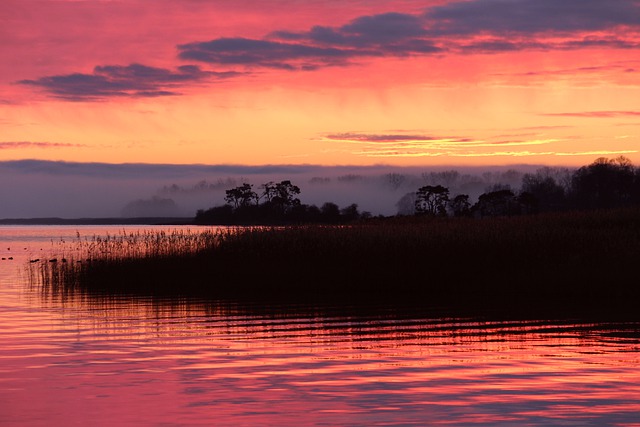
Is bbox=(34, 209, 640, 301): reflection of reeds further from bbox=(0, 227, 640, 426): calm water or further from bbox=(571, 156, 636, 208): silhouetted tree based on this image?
bbox=(571, 156, 636, 208): silhouetted tree

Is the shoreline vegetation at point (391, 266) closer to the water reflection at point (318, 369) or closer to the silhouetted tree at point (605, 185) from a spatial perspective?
the water reflection at point (318, 369)

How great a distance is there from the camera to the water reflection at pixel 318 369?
13.0 meters

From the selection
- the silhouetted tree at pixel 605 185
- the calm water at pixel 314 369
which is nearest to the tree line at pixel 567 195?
the silhouetted tree at pixel 605 185

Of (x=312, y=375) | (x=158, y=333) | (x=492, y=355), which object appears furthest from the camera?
(x=158, y=333)

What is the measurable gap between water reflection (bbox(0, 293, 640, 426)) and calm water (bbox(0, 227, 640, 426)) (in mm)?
31

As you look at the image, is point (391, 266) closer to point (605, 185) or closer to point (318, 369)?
point (318, 369)

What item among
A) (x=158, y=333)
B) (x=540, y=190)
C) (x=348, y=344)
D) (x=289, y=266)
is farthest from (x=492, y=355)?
(x=540, y=190)

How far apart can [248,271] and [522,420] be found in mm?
23703

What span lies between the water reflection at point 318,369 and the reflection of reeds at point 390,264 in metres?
5.68

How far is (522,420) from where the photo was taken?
12.4 m

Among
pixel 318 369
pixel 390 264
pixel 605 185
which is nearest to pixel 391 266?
pixel 390 264

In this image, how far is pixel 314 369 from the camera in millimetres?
17031

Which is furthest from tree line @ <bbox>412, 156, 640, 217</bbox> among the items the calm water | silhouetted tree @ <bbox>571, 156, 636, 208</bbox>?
the calm water

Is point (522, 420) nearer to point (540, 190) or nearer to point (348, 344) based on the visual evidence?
point (348, 344)
